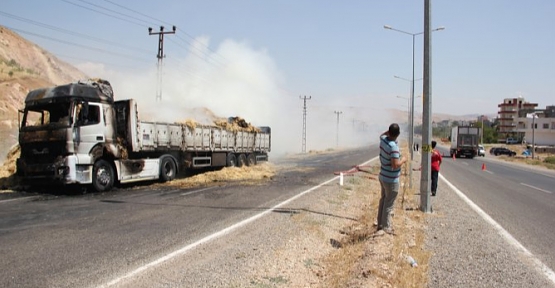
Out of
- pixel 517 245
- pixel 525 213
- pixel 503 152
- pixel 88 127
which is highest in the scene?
pixel 88 127

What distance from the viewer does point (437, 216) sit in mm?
10383

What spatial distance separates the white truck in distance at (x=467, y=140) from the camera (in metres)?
51.2

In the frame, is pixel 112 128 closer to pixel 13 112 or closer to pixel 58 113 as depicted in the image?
pixel 58 113

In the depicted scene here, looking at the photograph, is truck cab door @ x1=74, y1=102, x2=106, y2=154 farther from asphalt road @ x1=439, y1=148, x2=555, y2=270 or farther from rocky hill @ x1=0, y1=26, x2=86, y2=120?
rocky hill @ x1=0, y1=26, x2=86, y2=120

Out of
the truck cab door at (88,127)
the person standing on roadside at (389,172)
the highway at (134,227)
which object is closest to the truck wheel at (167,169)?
the highway at (134,227)

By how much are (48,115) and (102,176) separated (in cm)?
253

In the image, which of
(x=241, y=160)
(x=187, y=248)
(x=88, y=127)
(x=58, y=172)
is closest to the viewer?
(x=187, y=248)

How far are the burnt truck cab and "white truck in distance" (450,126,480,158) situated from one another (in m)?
43.9

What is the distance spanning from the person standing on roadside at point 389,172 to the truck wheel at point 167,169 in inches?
452

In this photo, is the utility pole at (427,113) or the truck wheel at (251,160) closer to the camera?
the utility pole at (427,113)

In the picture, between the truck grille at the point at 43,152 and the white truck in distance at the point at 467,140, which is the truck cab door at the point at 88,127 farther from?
the white truck in distance at the point at 467,140

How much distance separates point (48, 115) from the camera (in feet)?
49.2

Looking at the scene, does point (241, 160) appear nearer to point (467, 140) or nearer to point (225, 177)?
point (225, 177)

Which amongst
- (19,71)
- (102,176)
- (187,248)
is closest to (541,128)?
(19,71)
